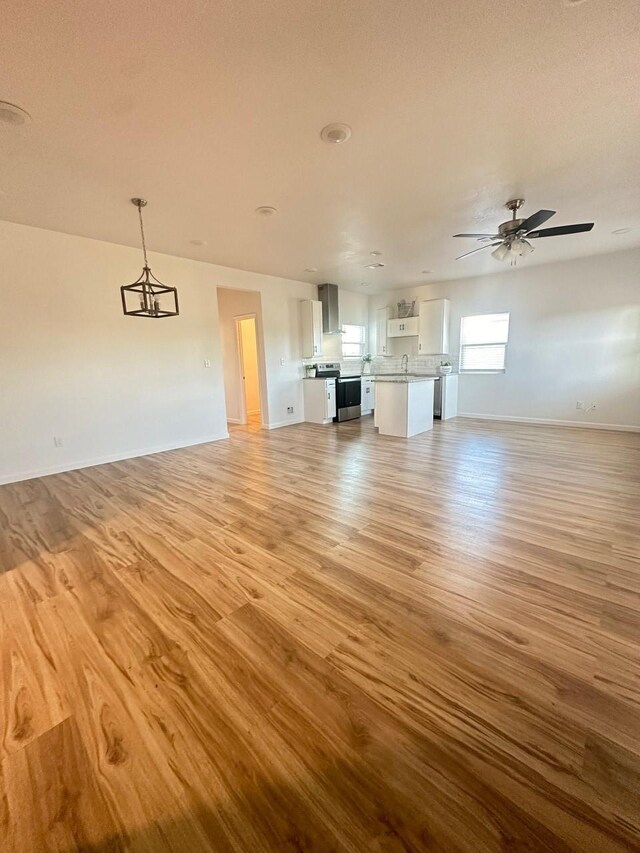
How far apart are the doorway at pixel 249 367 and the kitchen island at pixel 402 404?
2.52m

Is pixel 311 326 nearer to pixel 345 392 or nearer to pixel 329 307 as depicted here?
pixel 329 307

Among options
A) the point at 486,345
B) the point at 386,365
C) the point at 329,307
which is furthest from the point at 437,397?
the point at 329,307

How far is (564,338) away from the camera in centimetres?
587

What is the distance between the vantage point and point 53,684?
4.59 feet

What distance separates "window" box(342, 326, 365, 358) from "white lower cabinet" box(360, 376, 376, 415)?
0.93m

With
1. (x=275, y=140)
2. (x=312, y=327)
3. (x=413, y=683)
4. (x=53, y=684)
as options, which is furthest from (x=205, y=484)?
(x=312, y=327)

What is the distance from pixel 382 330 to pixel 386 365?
837mm

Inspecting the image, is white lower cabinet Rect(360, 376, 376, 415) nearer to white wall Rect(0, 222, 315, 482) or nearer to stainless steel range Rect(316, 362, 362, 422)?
stainless steel range Rect(316, 362, 362, 422)

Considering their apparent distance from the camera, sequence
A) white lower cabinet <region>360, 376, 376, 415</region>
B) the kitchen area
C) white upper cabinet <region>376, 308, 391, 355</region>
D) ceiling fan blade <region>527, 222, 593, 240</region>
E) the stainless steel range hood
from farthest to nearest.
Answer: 1. white upper cabinet <region>376, 308, 391, 355</region>
2. white lower cabinet <region>360, 376, 376, 415</region>
3. the stainless steel range hood
4. the kitchen area
5. ceiling fan blade <region>527, 222, 593, 240</region>

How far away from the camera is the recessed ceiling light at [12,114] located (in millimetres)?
1976

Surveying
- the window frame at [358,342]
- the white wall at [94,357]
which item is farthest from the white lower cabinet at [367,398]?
the white wall at [94,357]

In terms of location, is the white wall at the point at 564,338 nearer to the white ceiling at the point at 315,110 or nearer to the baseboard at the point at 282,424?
the white ceiling at the point at 315,110

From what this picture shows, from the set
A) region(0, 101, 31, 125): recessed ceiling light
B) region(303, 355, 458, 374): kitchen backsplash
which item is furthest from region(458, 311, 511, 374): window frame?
region(0, 101, 31, 125): recessed ceiling light

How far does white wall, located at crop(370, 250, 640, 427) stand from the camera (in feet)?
17.6
